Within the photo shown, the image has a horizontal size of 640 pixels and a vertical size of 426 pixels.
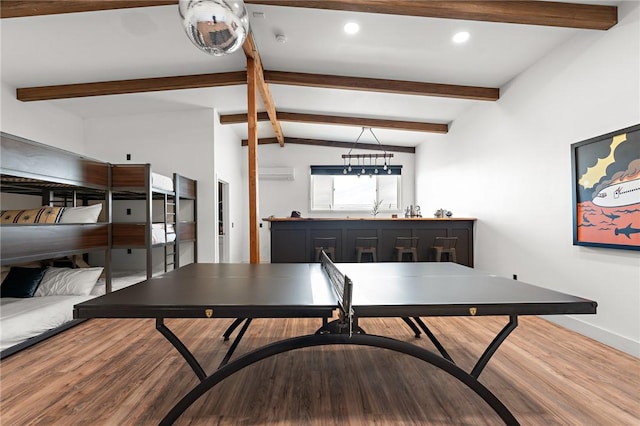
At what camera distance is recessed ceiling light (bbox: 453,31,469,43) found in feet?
9.73

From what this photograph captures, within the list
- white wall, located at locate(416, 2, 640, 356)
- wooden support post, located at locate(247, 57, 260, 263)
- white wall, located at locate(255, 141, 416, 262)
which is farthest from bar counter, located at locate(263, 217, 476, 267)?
white wall, located at locate(255, 141, 416, 262)

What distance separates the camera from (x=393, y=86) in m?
4.10

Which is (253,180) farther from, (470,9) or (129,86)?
(470,9)

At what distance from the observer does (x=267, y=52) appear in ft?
12.0

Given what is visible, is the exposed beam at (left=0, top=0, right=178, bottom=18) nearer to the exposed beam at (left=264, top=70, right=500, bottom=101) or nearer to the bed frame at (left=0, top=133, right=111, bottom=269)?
the bed frame at (left=0, top=133, right=111, bottom=269)

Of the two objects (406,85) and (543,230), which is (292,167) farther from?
(543,230)

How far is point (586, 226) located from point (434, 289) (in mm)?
2131

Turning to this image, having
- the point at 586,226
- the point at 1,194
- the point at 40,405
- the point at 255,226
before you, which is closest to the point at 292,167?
the point at 255,226

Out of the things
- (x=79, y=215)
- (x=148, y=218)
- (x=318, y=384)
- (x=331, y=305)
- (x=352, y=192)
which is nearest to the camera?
(x=331, y=305)

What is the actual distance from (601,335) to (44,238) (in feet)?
16.1

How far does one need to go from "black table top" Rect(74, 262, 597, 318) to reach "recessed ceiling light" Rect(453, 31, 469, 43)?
2399 millimetres

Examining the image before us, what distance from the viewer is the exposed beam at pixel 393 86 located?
13.3ft

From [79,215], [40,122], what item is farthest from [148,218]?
[40,122]

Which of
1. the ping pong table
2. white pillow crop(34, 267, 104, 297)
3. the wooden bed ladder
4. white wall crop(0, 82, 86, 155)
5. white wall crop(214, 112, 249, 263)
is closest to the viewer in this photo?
the ping pong table
